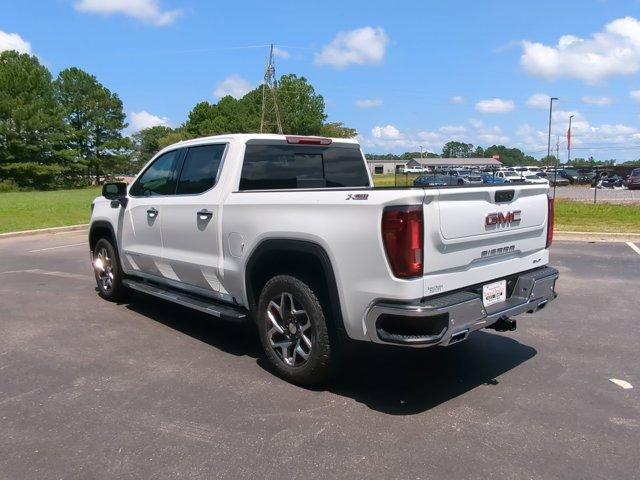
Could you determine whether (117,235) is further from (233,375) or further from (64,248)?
(64,248)

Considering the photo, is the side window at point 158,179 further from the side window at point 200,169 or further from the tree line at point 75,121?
the tree line at point 75,121

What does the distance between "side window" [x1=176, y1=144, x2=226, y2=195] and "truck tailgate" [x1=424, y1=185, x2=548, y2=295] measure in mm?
2250

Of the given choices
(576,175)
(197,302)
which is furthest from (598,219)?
(576,175)

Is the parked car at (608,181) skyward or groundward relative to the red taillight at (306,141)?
groundward

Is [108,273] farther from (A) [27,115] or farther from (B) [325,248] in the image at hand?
(A) [27,115]

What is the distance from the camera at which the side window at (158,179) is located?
5.73 metres

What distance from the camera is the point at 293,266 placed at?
431 cm

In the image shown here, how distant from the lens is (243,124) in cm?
7494

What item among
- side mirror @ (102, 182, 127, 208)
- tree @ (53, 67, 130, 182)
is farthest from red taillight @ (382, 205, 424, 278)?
tree @ (53, 67, 130, 182)

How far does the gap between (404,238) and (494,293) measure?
108 centimetres

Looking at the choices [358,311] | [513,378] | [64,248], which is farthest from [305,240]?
[64,248]

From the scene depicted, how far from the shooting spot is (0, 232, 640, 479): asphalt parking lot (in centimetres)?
317

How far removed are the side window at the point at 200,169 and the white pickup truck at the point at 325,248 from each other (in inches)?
0.6

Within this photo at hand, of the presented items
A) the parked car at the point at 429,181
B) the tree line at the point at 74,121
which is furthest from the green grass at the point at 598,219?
the tree line at the point at 74,121
